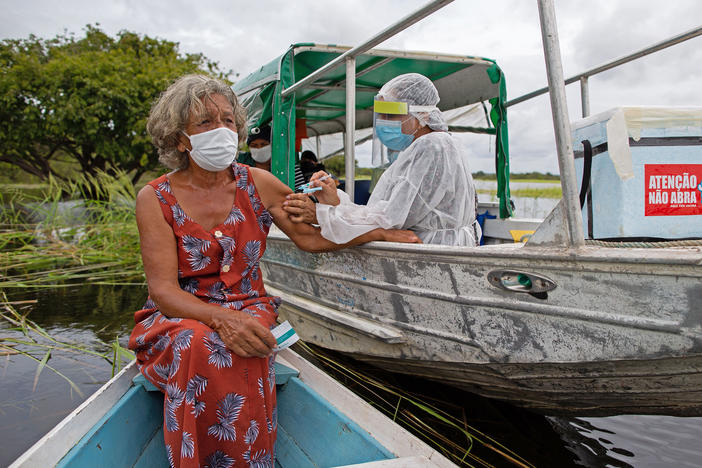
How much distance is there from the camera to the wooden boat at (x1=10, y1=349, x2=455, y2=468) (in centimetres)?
154

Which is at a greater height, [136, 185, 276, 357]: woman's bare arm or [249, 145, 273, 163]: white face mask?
[249, 145, 273, 163]: white face mask

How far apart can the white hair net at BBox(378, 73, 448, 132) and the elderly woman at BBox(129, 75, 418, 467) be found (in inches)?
37.2

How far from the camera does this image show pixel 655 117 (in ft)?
6.28

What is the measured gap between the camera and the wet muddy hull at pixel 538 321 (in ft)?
5.04

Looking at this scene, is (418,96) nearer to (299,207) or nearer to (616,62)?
(299,207)

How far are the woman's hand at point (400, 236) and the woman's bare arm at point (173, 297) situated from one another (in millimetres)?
919

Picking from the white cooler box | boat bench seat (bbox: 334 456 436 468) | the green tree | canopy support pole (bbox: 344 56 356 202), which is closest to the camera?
boat bench seat (bbox: 334 456 436 468)

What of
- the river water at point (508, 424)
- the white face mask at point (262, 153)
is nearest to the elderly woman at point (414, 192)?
the river water at point (508, 424)

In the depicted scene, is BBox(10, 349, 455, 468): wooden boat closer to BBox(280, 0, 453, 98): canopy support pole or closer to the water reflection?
the water reflection

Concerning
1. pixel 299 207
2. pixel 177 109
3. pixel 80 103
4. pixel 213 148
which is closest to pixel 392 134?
pixel 299 207

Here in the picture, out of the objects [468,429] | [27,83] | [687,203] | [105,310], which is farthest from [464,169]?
[27,83]

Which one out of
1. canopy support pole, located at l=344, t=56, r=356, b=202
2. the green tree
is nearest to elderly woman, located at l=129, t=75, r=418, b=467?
canopy support pole, located at l=344, t=56, r=356, b=202

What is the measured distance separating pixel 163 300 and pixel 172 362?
0.26 metres

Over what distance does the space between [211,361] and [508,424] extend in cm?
197
